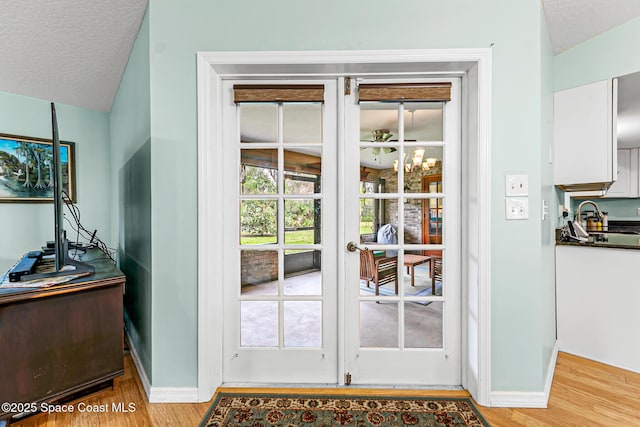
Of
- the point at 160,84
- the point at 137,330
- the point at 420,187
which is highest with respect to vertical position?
the point at 160,84

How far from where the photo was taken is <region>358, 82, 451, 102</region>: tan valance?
70.7 inches

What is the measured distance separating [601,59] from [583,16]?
1.36ft

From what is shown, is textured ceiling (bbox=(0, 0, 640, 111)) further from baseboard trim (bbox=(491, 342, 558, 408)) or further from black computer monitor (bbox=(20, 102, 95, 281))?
baseboard trim (bbox=(491, 342, 558, 408))

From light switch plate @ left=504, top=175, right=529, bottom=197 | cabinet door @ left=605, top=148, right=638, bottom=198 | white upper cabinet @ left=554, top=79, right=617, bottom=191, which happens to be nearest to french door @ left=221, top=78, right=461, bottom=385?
light switch plate @ left=504, top=175, right=529, bottom=197

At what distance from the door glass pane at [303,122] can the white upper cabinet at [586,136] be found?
1990mm

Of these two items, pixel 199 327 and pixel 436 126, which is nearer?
pixel 199 327

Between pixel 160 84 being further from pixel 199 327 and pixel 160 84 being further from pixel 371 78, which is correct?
pixel 199 327

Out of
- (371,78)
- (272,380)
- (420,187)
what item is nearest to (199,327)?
(272,380)

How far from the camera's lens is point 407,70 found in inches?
69.5

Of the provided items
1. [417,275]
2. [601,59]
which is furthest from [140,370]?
[601,59]

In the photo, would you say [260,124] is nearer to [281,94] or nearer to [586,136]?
[281,94]

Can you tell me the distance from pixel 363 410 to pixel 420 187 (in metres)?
1.40

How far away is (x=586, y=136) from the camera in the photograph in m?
2.21

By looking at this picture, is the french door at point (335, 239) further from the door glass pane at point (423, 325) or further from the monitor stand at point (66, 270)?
the monitor stand at point (66, 270)
